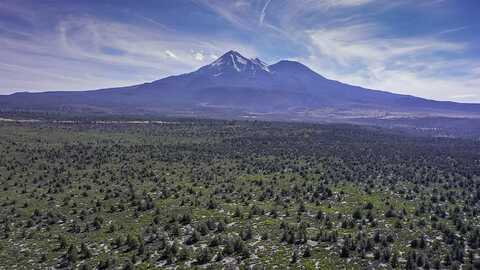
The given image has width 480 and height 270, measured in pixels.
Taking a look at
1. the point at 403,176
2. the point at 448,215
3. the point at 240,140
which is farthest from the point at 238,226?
the point at 240,140

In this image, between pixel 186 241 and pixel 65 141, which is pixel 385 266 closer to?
pixel 186 241

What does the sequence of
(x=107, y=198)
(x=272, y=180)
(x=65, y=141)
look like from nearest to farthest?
(x=107, y=198), (x=272, y=180), (x=65, y=141)

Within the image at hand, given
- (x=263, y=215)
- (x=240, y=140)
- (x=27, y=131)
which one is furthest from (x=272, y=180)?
(x=27, y=131)

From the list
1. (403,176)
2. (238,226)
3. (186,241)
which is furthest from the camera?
(403,176)

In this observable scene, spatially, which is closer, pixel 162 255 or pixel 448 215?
pixel 162 255

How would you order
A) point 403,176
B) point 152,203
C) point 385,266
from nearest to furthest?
point 385,266, point 152,203, point 403,176

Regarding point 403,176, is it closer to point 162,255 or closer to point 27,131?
point 162,255
